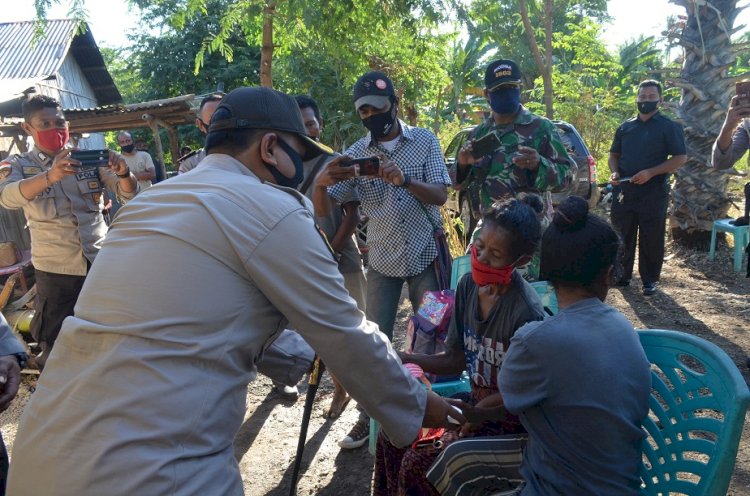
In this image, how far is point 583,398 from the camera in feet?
5.13

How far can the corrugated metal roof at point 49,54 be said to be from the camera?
613 inches

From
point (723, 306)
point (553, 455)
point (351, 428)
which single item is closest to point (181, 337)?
point (553, 455)

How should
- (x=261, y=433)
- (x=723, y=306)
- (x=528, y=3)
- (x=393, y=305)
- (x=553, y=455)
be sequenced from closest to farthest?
(x=553, y=455)
(x=393, y=305)
(x=261, y=433)
(x=723, y=306)
(x=528, y=3)

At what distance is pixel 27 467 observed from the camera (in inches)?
51.8

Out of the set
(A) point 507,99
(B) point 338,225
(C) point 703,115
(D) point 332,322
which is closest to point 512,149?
(A) point 507,99

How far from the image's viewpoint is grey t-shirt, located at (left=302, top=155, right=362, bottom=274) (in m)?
3.45

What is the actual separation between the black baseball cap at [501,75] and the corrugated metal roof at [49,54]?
14258mm

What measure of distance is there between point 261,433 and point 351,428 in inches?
23.7

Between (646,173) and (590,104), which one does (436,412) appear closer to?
(646,173)

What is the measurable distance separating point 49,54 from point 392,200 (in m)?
16.3

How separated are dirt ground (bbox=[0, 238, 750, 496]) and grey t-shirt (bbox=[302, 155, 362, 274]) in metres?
1.03

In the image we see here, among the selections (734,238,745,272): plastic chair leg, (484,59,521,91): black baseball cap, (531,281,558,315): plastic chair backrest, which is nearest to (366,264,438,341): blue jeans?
(531,281,558,315): plastic chair backrest

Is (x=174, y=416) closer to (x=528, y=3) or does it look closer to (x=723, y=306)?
(x=723, y=306)

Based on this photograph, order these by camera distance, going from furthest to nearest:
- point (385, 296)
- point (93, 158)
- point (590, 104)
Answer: point (590, 104) → point (93, 158) → point (385, 296)
